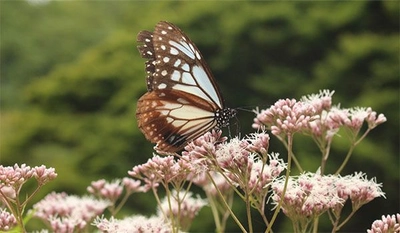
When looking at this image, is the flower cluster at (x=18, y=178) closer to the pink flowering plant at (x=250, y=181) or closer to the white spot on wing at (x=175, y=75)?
the pink flowering plant at (x=250, y=181)

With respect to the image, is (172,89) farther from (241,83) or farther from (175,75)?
(241,83)

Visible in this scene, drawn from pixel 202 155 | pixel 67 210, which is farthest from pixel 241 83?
pixel 202 155

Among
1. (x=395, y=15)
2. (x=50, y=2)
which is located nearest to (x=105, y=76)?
(x=395, y=15)

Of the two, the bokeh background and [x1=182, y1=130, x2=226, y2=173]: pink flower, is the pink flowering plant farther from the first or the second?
the bokeh background

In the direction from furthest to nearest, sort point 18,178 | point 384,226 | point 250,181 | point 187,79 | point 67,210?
point 67,210 → point 187,79 → point 250,181 → point 18,178 → point 384,226

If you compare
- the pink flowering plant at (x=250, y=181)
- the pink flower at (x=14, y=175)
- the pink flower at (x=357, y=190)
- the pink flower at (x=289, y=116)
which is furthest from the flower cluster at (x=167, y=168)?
the pink flower at (x=357, y=190)

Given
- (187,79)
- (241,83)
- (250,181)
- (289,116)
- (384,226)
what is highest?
(241,83)
